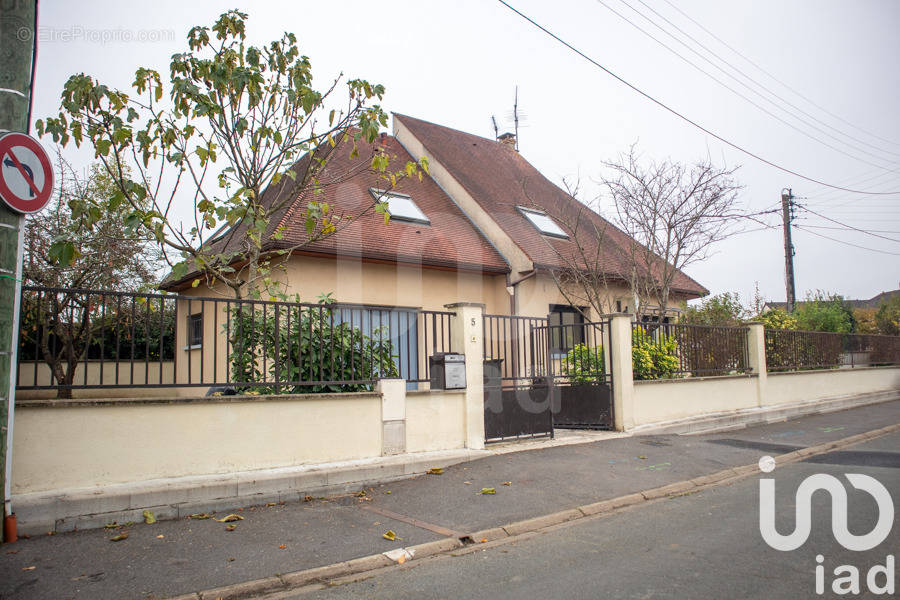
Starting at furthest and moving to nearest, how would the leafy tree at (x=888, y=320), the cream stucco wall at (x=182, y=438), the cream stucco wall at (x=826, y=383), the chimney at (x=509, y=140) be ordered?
1. the leafy tree at (x=888, y=320)
2. the chimney at (x=509, y=140)
3. the cream stucco wall at (x=826, y=383)
4. the cream stucco wall at (x=182, y=438)

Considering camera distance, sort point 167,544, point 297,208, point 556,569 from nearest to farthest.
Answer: point 556,569
point 167,544
point 297,208

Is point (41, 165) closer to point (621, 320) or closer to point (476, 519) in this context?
point (476, 519)

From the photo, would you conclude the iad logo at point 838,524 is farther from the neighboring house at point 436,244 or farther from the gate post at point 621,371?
the neighboring house at point 436,244

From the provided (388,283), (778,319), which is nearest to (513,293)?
(388,283)

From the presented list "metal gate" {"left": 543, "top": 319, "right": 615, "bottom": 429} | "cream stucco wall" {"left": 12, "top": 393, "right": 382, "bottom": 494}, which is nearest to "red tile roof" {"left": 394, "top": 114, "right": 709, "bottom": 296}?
"metal gate" {"left": 543, "top": 319, "right": 615, "bottom": 429}

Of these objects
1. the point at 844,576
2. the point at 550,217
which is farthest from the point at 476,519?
the point at 550,217

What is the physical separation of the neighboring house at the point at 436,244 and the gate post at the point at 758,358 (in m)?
3.32

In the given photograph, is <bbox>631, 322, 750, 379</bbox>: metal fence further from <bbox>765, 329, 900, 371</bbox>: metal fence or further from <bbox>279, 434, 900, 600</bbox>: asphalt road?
<bbox>279, 434, 900, 600</bbox>: asphalt road

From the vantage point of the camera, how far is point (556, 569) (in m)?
4.60

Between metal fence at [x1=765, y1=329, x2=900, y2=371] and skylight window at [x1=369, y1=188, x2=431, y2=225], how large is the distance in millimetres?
8804

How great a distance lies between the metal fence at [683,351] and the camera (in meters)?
11.6

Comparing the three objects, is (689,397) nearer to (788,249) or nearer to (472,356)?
(472,356)

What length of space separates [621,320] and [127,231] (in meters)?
7.81

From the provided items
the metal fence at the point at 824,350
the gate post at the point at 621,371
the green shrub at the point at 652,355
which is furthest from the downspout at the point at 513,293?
the metal fence at the point at 824,350
